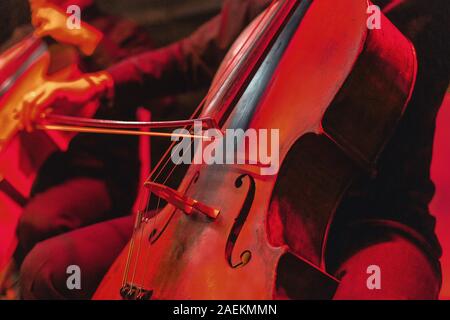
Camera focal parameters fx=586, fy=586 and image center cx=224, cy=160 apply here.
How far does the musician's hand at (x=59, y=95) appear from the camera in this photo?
124cm

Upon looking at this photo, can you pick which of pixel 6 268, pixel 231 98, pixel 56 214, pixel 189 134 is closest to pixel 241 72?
pixel 231 98

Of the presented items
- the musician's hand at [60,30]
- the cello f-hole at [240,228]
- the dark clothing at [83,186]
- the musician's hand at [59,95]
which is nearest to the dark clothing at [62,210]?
the dark clothing at [83,186]

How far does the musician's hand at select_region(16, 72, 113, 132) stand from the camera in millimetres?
1243

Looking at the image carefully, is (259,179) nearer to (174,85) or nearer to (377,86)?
(377,86)

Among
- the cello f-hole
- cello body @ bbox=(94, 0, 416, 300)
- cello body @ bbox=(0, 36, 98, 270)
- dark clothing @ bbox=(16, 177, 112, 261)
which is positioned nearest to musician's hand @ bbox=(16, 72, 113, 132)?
cello body @ bbox=(0, 36, 98, 270)

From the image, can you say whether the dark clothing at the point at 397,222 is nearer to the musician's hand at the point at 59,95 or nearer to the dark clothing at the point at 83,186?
the dark clothing at the point at 83,186

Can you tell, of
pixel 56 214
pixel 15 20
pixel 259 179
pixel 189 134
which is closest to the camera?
pixel 259 179

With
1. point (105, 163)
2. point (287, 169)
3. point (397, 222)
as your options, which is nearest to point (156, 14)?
point (105, 163)

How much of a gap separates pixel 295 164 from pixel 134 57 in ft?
1.86

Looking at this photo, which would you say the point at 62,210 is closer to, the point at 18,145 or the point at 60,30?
the point at 18,145

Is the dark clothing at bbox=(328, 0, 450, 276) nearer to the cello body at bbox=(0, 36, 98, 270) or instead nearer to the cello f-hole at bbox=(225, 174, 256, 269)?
the cello f-hole at bbox=(225, 174, 256, 269)

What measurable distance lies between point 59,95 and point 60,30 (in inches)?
7.9

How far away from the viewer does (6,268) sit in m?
1.27

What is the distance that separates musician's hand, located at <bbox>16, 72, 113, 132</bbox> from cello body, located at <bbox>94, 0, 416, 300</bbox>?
369 millimetres
